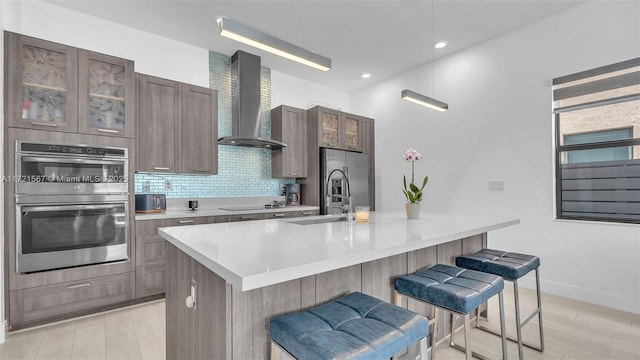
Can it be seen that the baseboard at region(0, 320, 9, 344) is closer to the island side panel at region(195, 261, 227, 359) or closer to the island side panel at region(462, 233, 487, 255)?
the island side panel at region(195, 261, 227, 359)

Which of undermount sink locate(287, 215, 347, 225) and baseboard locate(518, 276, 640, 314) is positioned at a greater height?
undermount sink locate(287, 215, 347, 225)

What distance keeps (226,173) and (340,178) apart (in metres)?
1.68

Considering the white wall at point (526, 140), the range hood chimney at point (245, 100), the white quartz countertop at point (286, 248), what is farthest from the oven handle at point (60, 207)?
the white wall at point (526, 140)

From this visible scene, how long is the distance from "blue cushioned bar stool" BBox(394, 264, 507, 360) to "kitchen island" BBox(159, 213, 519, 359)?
0.58ft

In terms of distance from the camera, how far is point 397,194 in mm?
4828

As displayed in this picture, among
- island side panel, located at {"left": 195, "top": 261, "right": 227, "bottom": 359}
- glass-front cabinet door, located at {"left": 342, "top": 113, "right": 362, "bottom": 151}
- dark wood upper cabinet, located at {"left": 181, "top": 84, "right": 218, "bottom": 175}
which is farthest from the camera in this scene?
glass-front cabinet door, located at {"left": 342, "top": 113, "right": 362, "bottom": 151}

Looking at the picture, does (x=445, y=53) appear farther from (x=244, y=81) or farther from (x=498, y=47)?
(x=244, y=81)

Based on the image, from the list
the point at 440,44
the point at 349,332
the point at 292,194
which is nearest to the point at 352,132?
the point at 292,194

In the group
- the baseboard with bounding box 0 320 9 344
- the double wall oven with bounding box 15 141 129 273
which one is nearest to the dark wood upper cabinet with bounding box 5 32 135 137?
the double wall oven with bounding box 15 141 129 273

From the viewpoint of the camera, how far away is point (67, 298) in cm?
251

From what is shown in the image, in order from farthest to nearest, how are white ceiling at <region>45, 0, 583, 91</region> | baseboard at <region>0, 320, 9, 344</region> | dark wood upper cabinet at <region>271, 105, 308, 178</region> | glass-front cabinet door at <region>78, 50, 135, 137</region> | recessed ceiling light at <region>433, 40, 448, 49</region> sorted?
dark wood upper cabinet at <region>271, 105, 308, 178</region>
recessed ceiling light at <region>433, 40, 448, 49</region>
white ceiling at <region>45, 0, 583, 91</region>
glass-front cabinet door at <region>78, 50, 135, 137</region>
baseboard at <region>0, 320, 9, 344</region>

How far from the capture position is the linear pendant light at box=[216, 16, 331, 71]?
1646 mm

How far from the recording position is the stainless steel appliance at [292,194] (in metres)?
4.48

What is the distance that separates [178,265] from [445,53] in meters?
4.17
